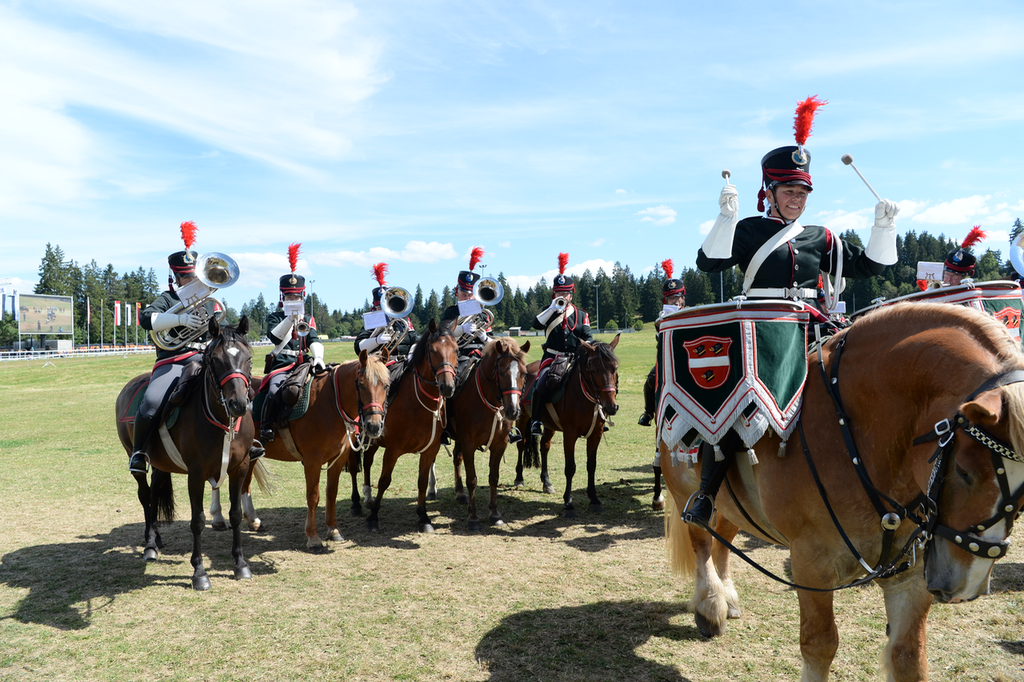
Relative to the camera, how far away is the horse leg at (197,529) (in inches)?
243

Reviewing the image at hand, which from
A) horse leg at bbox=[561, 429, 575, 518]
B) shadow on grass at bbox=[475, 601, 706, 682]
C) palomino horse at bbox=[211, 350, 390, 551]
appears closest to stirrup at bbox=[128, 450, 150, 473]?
palomino horse at bbox=[211, 350, 390, 551]

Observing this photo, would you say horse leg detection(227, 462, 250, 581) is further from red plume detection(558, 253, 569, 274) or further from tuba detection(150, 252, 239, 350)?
red plume detection(558, 253, 569, 274)

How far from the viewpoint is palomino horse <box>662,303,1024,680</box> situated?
2324mm

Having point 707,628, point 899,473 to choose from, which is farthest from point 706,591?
point 899,473

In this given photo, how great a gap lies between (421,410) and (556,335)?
340cm

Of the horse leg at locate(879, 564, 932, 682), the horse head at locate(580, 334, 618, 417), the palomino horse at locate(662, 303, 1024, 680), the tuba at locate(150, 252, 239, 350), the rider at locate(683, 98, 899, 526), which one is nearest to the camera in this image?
the palomino horse at locate(662, 303, 1024, 680)

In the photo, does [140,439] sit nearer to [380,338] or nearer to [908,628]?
[380,338]

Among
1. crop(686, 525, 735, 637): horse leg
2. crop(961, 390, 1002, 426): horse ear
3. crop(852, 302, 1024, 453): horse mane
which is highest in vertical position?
crop(852, 302, 1024, 453): horse mane

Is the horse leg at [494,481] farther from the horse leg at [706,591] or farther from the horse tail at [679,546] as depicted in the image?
the horse leg at [706,591]

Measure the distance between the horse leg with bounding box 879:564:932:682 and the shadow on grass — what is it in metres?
1.51

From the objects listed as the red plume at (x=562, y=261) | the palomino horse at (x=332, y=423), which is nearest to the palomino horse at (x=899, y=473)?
the palomino horse at (x=332, y=423)

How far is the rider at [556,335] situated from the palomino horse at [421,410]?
82.4 inches

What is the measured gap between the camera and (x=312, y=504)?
7.67m

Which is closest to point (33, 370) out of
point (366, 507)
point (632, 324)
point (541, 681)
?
point (366, 507)
